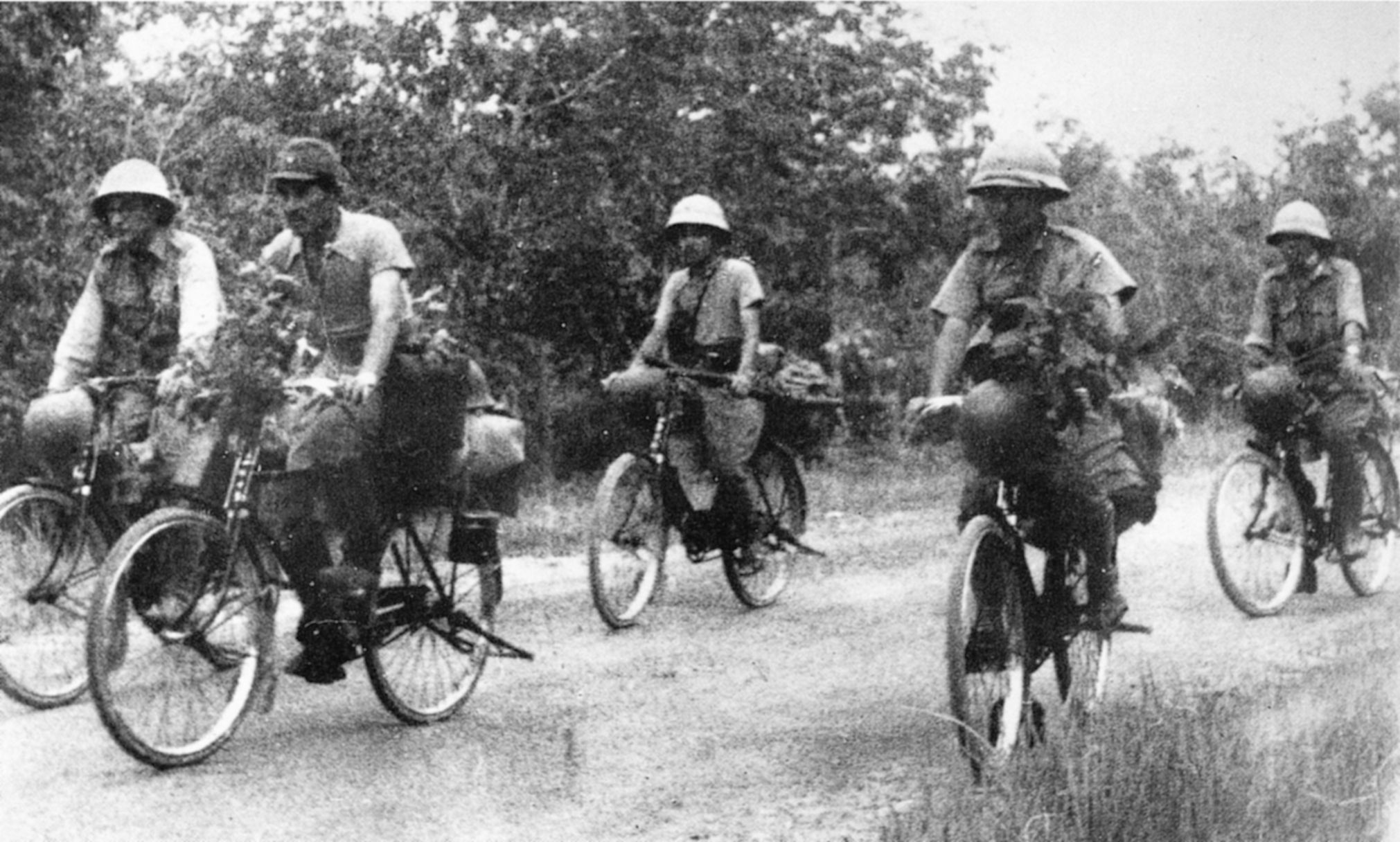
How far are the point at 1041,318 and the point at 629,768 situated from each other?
6.08 ft

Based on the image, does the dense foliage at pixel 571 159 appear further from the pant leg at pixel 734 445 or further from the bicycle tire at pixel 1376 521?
the pant leg at pixel 734 445

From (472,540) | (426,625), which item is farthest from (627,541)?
(426,625)

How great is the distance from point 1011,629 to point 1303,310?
3406 millimetres

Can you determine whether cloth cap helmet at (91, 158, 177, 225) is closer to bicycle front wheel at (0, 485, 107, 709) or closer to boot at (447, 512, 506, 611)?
bicycle front wheel at (0, 485, 107, 709)

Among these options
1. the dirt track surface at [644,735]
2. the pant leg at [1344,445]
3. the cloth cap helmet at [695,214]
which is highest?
the cloth cap helmet at [695,214]

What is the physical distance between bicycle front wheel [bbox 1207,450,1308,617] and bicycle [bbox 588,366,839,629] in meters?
2.01

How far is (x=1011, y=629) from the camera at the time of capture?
5.05 meters

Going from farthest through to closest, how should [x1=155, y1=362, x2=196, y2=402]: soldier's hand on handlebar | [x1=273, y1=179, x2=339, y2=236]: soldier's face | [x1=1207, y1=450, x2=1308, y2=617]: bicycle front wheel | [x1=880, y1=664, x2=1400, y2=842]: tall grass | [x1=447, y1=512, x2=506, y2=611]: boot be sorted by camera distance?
[x1=1207, y1=450, x2=1308, y2=617]: bicycle front wheel < [x1=447, y1=512, x2=506, y2=611]: boot < [x1=273, y1=179, x2=339, y2=236]: soldier's face < [x1=155, y1=362, x2=196, y2=402]: soldier's hand on handlebar < [x1=880, y1=664, x2=1400, y2=842]: tall grass

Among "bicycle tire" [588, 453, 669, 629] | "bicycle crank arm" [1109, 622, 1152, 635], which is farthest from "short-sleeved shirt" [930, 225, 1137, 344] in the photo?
"bicycle tire" [588, 453, 669, 629]

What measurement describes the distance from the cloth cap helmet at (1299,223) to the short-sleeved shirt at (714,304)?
97.1 inches

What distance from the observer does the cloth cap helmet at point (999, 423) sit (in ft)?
16.1

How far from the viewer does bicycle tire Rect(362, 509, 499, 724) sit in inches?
223

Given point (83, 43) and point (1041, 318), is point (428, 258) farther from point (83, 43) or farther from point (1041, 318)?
point (1041, 318)

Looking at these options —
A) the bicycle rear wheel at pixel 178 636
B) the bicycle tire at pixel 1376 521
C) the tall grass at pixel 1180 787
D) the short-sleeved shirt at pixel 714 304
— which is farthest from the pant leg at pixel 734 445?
the tall grass at pixel 1180 787
